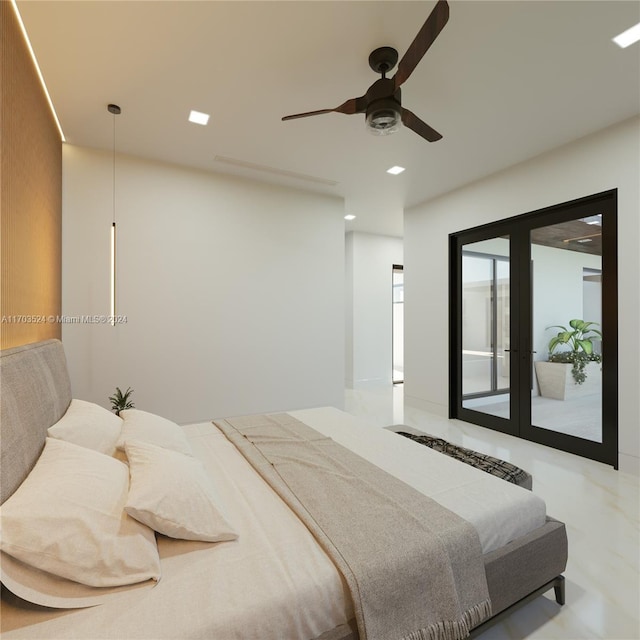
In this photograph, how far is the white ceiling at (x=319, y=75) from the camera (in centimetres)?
207

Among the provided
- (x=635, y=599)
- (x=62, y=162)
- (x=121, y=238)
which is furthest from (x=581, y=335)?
(x=62, y=162)

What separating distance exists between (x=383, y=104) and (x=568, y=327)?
2951 mm

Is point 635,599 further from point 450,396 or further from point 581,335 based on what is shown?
point 450,396

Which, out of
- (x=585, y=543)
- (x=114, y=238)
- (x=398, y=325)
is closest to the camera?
(x=585, y=543)

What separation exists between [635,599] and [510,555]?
863 mm

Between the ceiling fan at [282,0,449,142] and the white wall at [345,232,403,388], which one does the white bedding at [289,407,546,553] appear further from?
the white wall at [345,232,403,388]

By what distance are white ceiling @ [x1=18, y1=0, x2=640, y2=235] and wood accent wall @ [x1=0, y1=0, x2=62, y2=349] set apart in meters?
0.23

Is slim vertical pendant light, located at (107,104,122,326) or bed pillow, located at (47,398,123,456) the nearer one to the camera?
bed pillow, located at (47,398,123,456)

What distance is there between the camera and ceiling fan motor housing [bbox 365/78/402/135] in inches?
88.4

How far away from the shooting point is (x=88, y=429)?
1797 mm

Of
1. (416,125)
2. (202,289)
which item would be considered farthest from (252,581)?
(202,289)

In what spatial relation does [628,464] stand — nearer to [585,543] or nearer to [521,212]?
[585,543]

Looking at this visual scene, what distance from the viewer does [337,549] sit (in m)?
1.22

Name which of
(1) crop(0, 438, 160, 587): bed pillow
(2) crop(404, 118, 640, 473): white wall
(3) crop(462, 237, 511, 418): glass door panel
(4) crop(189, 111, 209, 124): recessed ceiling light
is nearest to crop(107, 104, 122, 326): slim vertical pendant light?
(4) crop(189, 111, 209, 124): recessed ceiling light
